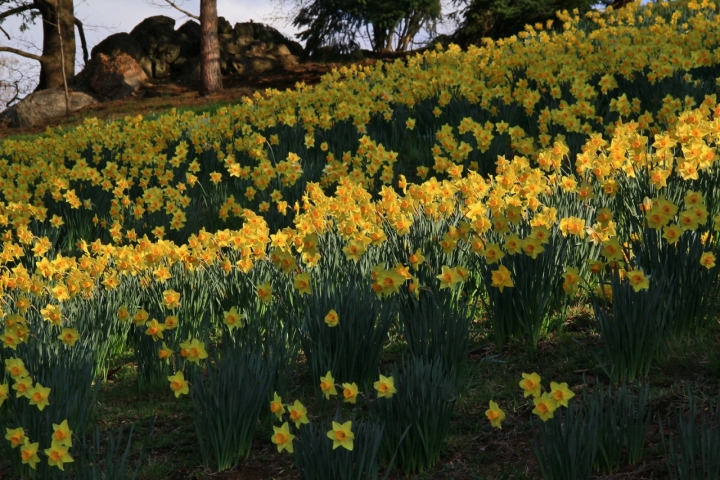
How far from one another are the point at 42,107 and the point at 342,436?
55.5 feet

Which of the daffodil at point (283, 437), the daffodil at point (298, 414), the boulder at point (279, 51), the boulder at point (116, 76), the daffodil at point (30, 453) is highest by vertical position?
the boulder at point (279, 51)

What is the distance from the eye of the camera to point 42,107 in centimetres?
1700

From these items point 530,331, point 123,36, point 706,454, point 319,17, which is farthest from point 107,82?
point 706,454

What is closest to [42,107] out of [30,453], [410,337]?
[410,337]

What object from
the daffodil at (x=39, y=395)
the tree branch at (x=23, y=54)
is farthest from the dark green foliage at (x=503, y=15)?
the daffodil at (x=39, y=395)

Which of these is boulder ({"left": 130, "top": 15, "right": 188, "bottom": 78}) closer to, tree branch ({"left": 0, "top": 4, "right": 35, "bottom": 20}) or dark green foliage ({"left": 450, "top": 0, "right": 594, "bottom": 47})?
tree branch ({"left": 0, "top": 4, "right": 35, "bottom": 20})

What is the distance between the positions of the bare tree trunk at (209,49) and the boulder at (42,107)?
3708 mm

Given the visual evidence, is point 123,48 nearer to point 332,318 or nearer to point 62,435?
point 332,318

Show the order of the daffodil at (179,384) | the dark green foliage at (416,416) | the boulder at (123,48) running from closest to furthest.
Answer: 1. the dark green foliage at (416,416)
2. the daffodil at (179,384)
3. the boulder at (123,48)

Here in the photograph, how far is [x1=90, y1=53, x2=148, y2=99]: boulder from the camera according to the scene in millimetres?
17938

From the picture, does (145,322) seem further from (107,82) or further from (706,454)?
(107,82)

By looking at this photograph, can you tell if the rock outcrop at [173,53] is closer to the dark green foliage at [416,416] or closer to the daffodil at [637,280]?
the daffodil at [637,280]

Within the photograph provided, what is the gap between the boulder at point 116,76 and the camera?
17.9 meters

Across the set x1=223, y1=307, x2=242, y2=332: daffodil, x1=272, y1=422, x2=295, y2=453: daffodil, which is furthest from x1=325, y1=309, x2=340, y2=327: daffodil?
x1=272, y1=422, x2=295, y2=453: daffodil
